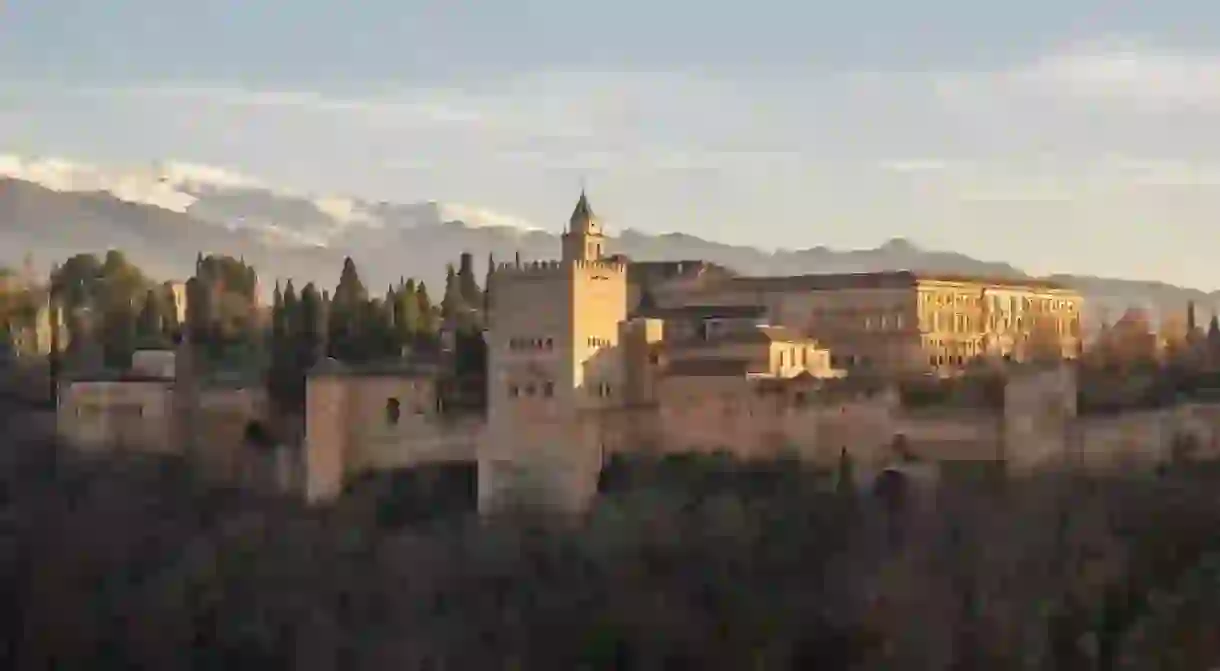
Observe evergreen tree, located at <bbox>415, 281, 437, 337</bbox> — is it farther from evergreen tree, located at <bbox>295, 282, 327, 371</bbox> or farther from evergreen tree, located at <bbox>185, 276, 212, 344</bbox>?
evergreen tree, located at <bbox>185, 276, 212, 344</bbox>

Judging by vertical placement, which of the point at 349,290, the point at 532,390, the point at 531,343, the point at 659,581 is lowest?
the point at 659,581

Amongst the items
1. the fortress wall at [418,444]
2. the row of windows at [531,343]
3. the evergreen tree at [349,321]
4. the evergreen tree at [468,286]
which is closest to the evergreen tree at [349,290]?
the evergreen tree at [349,321]

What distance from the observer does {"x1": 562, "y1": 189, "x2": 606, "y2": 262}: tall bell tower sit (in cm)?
2031

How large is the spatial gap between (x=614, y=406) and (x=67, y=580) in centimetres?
444

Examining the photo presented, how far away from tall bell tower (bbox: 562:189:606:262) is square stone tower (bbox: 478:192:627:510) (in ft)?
1.61

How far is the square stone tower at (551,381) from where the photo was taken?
19.2 metres

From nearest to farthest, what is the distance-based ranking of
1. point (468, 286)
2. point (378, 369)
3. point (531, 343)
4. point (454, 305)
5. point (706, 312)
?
point (531, 343), point (378, 369), point (706, 312), point (454, 305), point (468, 286)

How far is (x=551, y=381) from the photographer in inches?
758

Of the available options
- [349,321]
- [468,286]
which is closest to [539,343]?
[349,321]

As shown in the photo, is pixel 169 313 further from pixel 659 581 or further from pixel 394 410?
pixel 659 581

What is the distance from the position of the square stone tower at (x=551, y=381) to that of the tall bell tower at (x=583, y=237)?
0.49 m

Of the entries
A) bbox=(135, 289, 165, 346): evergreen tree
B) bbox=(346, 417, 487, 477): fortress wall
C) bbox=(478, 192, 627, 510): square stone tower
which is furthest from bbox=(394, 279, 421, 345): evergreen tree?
bbox=(478, 192, 627, 510): square stone tower

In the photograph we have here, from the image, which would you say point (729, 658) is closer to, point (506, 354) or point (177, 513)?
point (506, 354)

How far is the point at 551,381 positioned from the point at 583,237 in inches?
65.7
